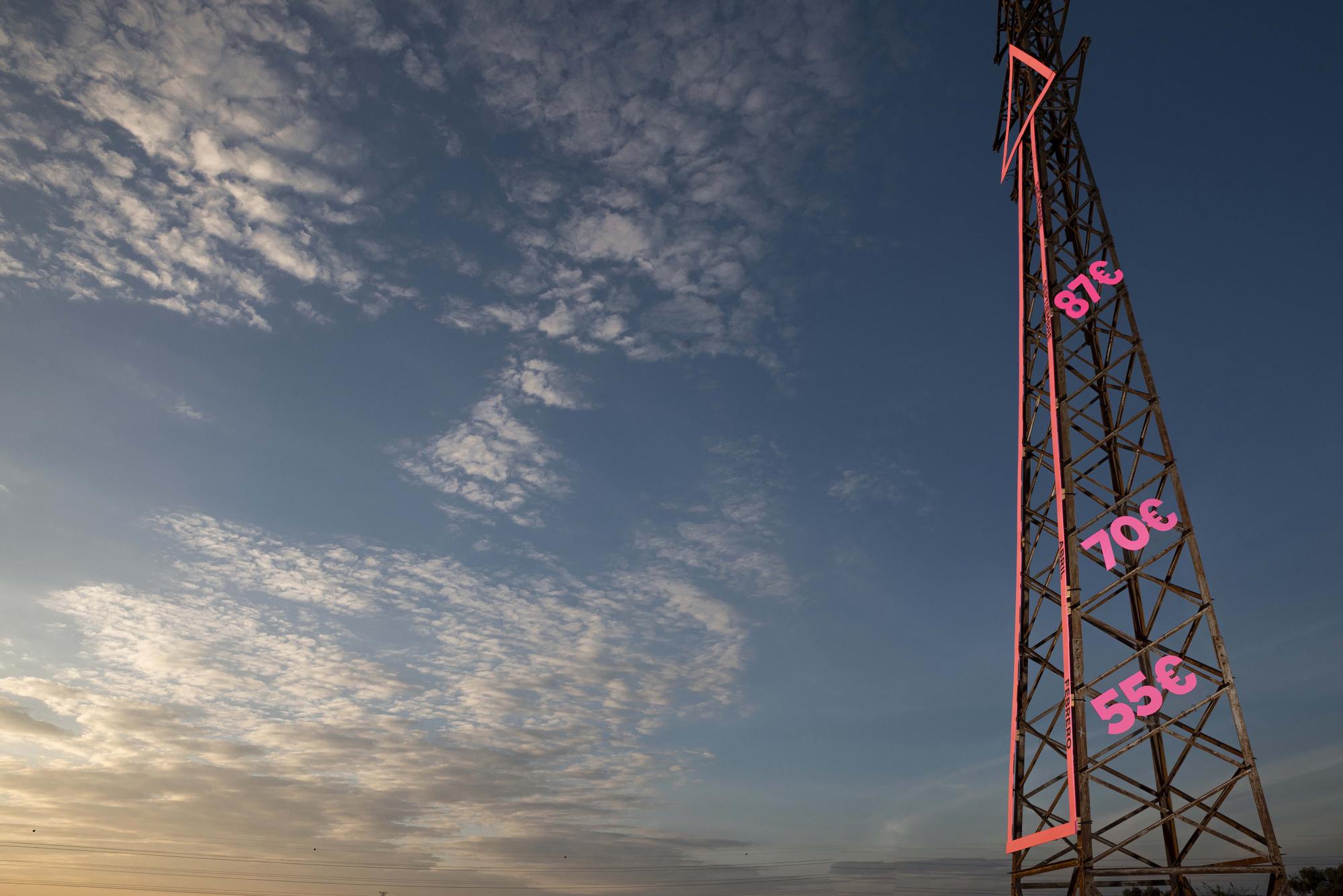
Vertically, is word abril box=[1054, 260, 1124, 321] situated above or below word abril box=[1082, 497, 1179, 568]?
above

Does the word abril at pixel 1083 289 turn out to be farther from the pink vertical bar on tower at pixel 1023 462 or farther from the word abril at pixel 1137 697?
the word abril at pixel 1137 697

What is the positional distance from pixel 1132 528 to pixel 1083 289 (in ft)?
22.4

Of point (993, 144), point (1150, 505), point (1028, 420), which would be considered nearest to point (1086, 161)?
point (993, 144)

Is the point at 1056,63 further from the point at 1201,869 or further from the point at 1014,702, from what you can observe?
the point at 1201,869

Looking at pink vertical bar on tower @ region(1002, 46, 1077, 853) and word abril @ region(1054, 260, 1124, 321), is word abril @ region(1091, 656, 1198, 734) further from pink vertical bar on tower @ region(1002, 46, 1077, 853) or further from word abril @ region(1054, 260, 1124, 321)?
word abril @ region(1054, 260, 1124, 321)

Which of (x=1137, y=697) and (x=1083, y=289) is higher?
(x=1083, y=289)

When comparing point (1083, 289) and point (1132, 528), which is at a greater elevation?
point (1083, 289)

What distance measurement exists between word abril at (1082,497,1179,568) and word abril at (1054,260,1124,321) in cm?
560

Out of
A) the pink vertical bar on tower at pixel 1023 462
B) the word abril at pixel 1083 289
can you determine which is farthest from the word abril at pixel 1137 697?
the word abril at pixel 1083 289

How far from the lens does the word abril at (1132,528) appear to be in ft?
61.0

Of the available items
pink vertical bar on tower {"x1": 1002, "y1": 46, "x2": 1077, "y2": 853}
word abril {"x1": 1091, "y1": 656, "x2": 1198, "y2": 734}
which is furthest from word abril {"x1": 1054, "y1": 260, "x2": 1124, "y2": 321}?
word abril {"x1": 1091, "y1": 656, "x2": 1198, "y2": 734}

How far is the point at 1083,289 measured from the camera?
21844mm

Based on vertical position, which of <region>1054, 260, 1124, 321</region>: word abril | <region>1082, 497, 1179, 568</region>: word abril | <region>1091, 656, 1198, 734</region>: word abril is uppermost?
<region>1054, 260, 1124, 321</region>: word abril

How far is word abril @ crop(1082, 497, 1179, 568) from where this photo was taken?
731 inches
